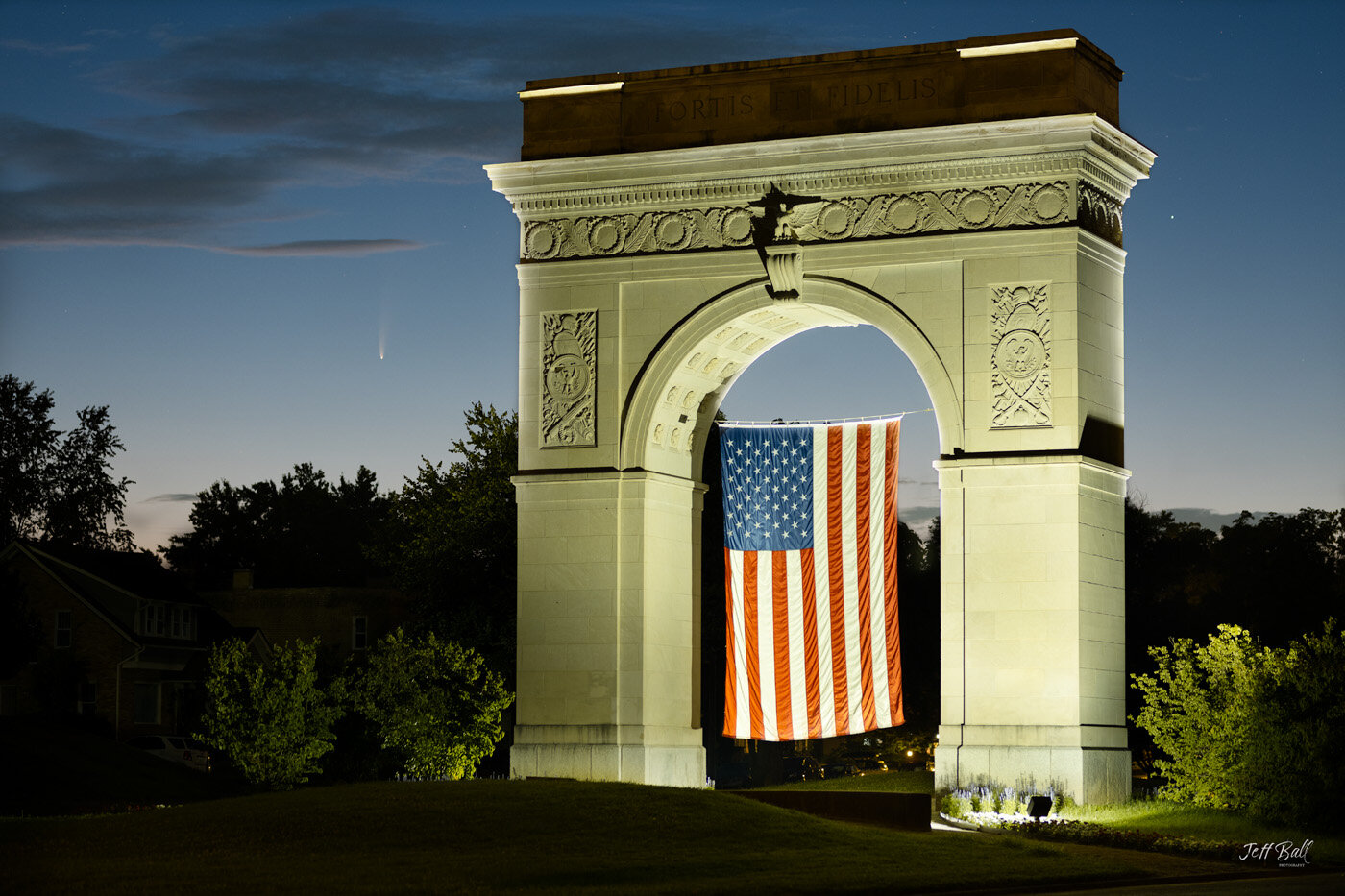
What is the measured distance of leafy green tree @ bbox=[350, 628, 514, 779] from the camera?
43906 mm

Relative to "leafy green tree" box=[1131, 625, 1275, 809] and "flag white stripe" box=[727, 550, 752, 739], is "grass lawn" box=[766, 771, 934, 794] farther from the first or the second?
"leafy green tree" box=[1131, 625, 1275, 809]

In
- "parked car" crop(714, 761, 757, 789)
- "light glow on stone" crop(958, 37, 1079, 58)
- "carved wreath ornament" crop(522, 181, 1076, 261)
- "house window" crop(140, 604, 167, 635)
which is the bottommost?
"parked car" crop(714, 761, 757, 789)

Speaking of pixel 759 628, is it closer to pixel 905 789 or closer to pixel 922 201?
pixel 905 789

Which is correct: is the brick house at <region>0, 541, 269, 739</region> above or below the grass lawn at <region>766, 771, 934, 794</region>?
above

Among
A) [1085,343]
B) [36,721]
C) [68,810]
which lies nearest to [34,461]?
[36,721]

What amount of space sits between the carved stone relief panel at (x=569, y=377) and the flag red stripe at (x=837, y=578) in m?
4.73

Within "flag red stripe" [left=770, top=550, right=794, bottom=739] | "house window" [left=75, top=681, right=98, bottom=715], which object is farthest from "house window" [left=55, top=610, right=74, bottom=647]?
"flag red stripe" [left=770, top=550, right=794, bottom=739]

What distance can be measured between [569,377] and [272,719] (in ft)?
35.7

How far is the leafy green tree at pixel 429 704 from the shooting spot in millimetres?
43906

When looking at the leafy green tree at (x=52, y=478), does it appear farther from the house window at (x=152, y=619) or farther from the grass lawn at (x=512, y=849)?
the grass lawn at (x=512, y=849)

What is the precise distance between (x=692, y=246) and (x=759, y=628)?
762 centimetres

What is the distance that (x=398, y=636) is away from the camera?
4562cm

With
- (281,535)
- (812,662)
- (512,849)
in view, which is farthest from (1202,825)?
(281,535)

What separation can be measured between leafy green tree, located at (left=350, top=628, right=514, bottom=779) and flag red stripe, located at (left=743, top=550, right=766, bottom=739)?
23.0ft
